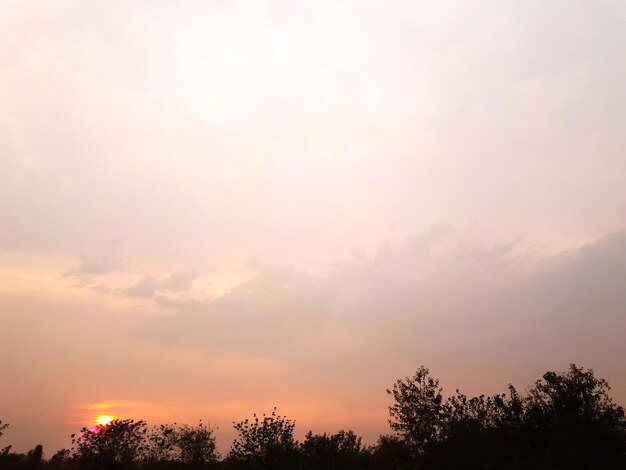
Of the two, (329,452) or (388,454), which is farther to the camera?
(388,454)

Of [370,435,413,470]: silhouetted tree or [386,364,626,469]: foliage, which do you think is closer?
[386,364,626,469]: foliage

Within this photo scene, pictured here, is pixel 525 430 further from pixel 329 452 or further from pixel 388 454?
pixel 388 454

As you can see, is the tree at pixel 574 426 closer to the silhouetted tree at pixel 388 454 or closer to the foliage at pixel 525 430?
the foliage at pixel 525 430

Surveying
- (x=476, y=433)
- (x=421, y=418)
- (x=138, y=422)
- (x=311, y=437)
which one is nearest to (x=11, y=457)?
(x=138, y=422)

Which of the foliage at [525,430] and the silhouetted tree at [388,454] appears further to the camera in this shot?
the silhouetted tree at [388,454]

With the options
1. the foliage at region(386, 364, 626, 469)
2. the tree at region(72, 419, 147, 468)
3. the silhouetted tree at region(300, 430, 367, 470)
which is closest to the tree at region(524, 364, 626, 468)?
the foliage at region(386, 364, 626, 469)

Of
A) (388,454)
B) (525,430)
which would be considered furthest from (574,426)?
(388,454)

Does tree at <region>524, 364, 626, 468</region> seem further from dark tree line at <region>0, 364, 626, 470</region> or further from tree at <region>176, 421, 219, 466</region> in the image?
tree at <region>176, 421, 219, 466</region>

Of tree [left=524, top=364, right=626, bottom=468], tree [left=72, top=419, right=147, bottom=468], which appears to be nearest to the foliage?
tree [left=524, top=364, right=626, bottom=468]

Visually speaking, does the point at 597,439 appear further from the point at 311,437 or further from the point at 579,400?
the point at 311,437

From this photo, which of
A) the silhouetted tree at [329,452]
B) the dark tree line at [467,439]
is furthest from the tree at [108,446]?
the silhouetted tree at [329,452]

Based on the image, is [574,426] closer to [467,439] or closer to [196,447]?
[467,439]

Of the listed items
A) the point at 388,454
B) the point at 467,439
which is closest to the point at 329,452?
the point at 467,439

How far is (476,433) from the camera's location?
3167 cm
